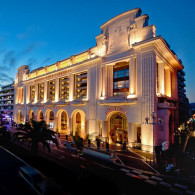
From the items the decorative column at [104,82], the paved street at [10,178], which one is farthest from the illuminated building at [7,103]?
the paved street at [10,178]

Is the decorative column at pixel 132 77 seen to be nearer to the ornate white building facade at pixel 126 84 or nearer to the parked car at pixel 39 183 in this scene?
the ornate white building facade at pixel 126 84

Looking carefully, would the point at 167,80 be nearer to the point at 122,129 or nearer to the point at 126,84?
the point at 126,84

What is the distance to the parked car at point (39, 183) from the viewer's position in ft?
24.5

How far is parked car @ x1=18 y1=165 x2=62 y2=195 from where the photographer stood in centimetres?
747

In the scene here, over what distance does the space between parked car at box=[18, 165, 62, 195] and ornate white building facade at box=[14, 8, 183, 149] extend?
10.8 m

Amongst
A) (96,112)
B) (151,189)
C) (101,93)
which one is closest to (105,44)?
(101,93)

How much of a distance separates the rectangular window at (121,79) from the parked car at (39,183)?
17.6 metres

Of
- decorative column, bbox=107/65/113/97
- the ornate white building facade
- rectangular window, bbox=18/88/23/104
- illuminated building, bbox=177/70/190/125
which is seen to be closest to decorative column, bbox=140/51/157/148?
the ornate white building facade

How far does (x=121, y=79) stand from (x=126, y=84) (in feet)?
4.72

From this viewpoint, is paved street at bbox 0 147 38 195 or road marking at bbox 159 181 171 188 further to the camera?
road marking at bbox 159 181 171 188

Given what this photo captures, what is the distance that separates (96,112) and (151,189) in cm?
1658

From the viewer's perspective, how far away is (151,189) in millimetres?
9391

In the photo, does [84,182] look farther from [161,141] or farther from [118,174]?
[161,141]

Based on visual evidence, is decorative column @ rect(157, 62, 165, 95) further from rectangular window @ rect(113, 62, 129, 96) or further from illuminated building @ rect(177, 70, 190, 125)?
illuminated building @ rect(177, 70, 190, 125)
